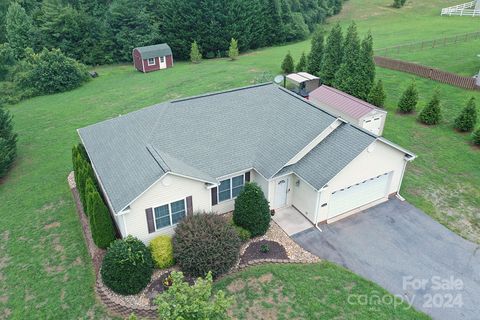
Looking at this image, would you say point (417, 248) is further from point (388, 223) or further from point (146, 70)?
point (146, 70)

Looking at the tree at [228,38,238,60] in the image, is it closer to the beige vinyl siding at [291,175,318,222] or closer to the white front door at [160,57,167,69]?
the white front door at [160,57,167,69]

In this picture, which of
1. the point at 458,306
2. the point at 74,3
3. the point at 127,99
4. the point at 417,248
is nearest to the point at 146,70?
the point at 127,99

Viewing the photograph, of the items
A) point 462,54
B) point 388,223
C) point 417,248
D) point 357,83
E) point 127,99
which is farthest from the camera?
point 462,54

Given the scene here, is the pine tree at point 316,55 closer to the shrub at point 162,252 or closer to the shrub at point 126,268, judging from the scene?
the shrub at point 162,252

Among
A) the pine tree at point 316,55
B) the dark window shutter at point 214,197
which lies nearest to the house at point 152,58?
the pine tree at point 316,55

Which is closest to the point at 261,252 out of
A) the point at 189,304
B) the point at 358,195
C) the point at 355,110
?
the point at 358,195

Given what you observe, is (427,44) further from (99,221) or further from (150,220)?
(99,221)
